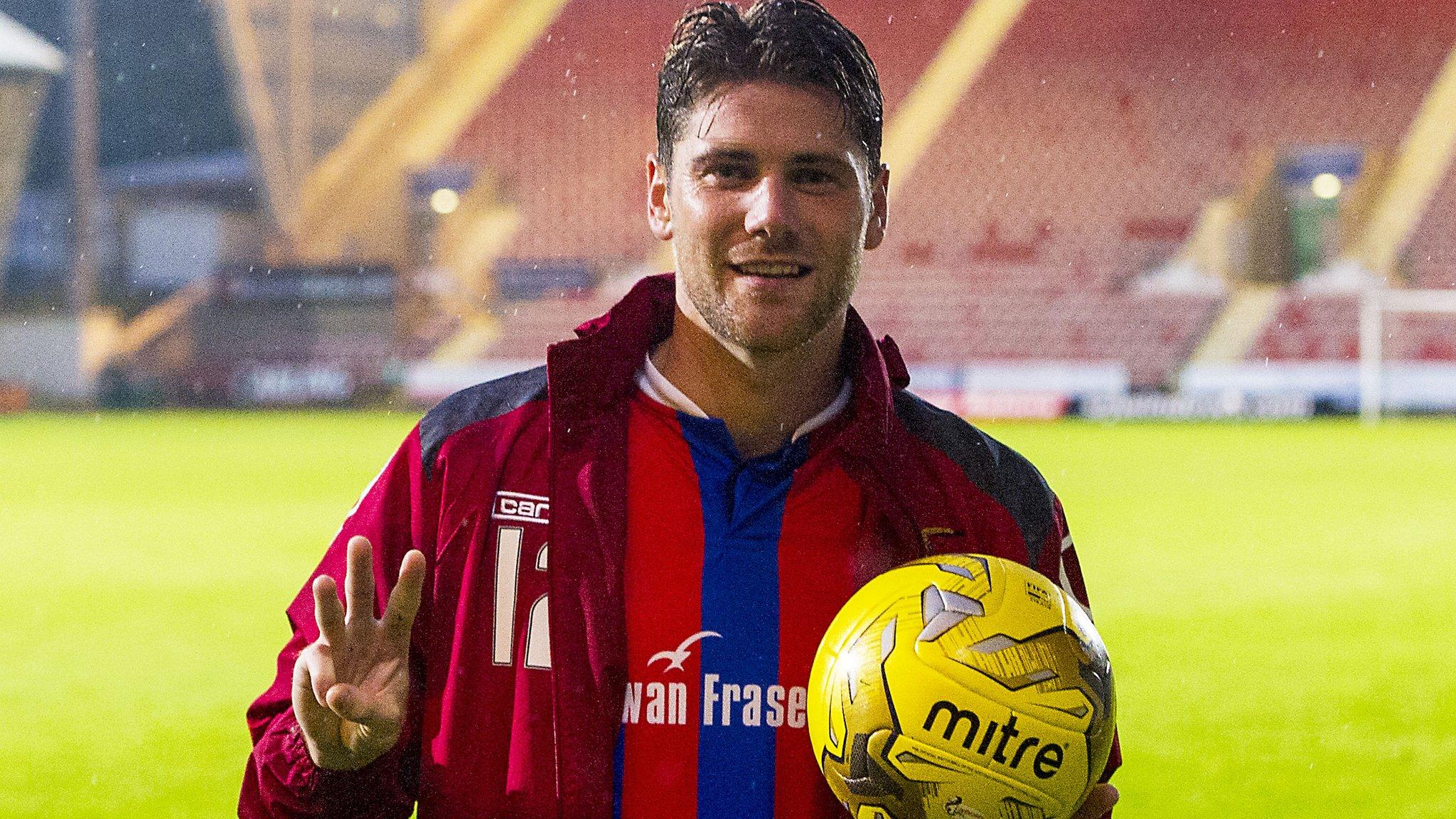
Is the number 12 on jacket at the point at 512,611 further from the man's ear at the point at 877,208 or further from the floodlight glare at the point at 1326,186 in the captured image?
the floodlight glare at the point at 1326,186

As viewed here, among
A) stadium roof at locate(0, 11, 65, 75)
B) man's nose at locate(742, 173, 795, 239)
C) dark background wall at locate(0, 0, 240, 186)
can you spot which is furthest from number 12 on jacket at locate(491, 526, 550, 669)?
stadium roof at locate(0, 11, 65, 75)

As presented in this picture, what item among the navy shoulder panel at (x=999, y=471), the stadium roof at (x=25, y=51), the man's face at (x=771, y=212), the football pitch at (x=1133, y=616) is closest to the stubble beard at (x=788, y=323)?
the man's face at (x=771, y=212)

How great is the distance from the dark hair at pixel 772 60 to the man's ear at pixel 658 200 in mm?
44

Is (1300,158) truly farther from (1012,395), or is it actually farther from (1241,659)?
(1241,659)

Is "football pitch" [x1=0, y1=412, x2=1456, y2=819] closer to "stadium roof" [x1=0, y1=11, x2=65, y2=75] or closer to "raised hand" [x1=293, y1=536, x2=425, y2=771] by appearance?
"raised hand" [x1=293, y1=536, x2=425, y2=771]

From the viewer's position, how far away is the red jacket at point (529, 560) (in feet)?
6.25

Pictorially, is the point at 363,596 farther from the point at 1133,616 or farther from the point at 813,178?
the point at 1133,616

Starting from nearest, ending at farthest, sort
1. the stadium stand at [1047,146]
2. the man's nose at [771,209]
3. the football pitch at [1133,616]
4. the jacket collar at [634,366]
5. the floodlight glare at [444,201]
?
1. the man's nose at [771,209]
2. the jacket collar at [634,366]
3. the football pitch at [1133,616]
4. the stadium stand at [1047,146]
5. the floodlight glare at [444,201]

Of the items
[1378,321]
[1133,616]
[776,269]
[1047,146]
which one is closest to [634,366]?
[776,269]

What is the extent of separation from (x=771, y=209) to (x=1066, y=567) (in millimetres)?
655

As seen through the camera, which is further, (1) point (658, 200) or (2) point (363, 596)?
(1) point (658, 200)

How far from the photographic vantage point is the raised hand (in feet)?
5.78

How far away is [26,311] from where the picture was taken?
81.3 feet

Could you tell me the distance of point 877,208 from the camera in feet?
6.88
